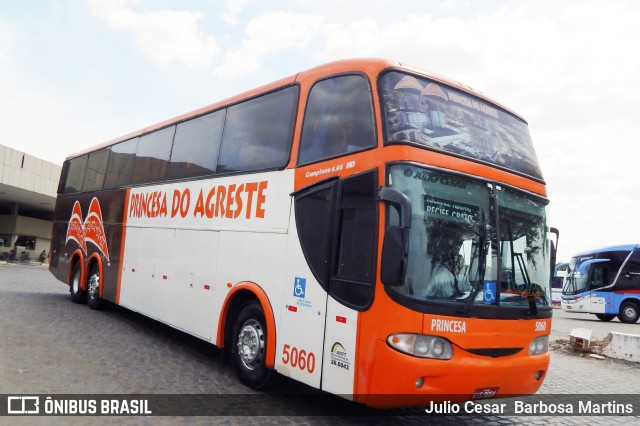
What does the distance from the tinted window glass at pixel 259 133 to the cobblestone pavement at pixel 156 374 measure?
111 inches

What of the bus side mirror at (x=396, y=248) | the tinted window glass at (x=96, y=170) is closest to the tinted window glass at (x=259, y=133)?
the bus side mirror at (x=396, y=248)

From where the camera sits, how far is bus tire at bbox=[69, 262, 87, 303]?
501 inches

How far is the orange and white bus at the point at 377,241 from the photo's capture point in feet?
14.6

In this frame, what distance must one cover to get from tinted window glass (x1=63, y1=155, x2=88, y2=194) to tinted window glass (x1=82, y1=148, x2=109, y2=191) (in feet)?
1.21

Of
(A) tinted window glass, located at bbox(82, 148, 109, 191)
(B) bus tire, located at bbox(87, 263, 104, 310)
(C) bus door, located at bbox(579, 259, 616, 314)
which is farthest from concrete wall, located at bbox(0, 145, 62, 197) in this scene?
(C) bus door, located at bbox(579, 259, 616, 314)

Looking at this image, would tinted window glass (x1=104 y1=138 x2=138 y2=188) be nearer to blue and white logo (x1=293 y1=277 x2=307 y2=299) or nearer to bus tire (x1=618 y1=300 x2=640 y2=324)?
blue and white logo (x1=293 y1=277 x2=307 y2=299)

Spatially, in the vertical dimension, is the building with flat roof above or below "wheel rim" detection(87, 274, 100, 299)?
above

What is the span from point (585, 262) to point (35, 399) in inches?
943

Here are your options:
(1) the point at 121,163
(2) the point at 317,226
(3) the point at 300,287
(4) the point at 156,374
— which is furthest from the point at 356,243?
(1) the point at 121,163

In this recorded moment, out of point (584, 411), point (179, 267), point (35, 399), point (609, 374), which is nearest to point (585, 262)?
point (609, 374)

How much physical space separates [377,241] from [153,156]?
21.8ft

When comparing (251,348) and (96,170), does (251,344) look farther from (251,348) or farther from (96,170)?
(96,170)

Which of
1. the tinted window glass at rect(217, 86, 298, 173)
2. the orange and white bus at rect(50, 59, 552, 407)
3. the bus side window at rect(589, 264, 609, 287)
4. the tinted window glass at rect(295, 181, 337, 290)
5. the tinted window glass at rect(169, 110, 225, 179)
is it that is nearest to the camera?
the orange and white bus at rect(50, 59, 552, 407)

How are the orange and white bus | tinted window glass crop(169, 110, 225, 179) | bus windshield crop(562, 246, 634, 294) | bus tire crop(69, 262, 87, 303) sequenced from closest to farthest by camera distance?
the orange and white bus < tinted window glass crop(169, 110, 225, 179) < bus tire crop(69, 262, 87, 303) < bus windshield crop(562, 246, 634, 294)
